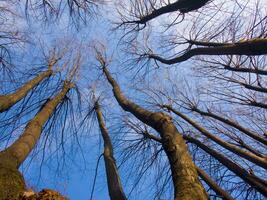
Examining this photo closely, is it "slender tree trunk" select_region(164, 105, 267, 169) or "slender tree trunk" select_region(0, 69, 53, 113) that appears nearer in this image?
"slender tree trunk" select_region(164, 105, 267, 169)

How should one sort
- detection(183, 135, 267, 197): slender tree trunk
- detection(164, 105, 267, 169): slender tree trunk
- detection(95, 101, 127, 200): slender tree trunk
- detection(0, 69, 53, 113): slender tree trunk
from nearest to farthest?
detection(95, 101, 127, 200): slender tree trunk < detection(164, 105, 267, 169): slender tree trunk < detection(0, 69, 53, 113): slender tree trunk < detection(183, 135, 267, 197): slender tree trunk

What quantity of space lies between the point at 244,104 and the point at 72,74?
4.18 meters

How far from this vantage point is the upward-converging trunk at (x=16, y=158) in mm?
2820

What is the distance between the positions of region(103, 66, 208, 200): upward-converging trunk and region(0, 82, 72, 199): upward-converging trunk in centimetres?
133

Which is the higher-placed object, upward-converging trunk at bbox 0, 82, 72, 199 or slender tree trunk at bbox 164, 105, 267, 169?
slender tree trunk at bbox 164, 105, 267, 169

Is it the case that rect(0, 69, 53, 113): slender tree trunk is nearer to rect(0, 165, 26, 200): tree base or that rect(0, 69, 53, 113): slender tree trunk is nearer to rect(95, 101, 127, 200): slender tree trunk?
rect(95, 101, 127, 200): slender tree trunk

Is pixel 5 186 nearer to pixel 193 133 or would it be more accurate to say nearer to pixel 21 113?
pixel 21 113

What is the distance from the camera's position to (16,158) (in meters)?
3.65

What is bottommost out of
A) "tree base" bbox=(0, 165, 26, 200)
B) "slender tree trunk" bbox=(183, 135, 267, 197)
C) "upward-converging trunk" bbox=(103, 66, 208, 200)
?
"tree base" bbox=(0, 165, 26, 200)

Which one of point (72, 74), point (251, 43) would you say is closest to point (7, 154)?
point (251, 43)

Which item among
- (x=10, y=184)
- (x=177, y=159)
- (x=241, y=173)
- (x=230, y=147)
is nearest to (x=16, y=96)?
(x=10, y=184)

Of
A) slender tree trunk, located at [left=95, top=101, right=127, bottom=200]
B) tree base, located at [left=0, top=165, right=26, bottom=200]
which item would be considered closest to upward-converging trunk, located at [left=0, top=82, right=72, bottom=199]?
tree base, located at [left=0, top=165, right=26, bottom=200]

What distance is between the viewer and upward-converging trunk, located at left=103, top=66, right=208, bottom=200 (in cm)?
264

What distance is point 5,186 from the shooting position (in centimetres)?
283
